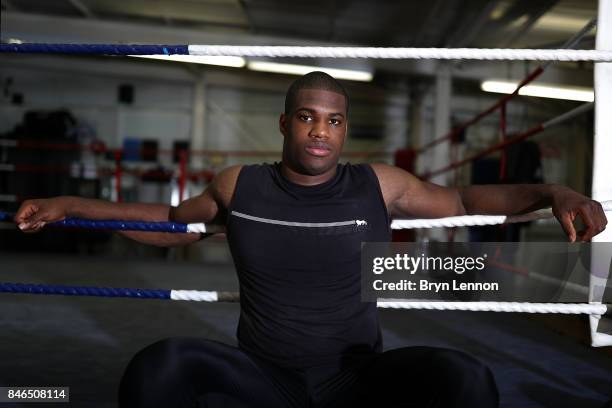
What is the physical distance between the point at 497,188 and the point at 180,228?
0.83 m

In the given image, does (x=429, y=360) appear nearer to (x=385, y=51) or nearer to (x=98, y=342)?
(x=385, y=51)

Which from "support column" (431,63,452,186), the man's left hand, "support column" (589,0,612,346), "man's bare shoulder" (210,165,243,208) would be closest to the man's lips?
"man's bare shoulder" (210,165,243,208)

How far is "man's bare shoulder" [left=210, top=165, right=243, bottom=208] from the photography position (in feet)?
4.45

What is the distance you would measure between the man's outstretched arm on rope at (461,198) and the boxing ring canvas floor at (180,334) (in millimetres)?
555

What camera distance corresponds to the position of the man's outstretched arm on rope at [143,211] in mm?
1407

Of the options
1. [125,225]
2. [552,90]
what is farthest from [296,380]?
[552,90]

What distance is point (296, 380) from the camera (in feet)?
3.86

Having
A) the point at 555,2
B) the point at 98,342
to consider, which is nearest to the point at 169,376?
the point at 98,342

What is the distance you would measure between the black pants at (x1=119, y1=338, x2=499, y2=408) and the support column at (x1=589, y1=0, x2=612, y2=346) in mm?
706

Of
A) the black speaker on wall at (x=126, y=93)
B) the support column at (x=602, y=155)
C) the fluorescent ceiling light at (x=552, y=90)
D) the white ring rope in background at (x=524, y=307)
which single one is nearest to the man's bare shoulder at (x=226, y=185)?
the white ring rope in background at (x=524, y=307)

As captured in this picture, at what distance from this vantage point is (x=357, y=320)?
125 cm

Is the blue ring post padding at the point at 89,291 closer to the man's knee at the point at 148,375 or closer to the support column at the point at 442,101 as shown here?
the man's knee at the point at 148,375

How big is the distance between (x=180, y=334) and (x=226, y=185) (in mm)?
1188

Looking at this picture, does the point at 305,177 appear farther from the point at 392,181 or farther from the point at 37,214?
the point at 37,214
